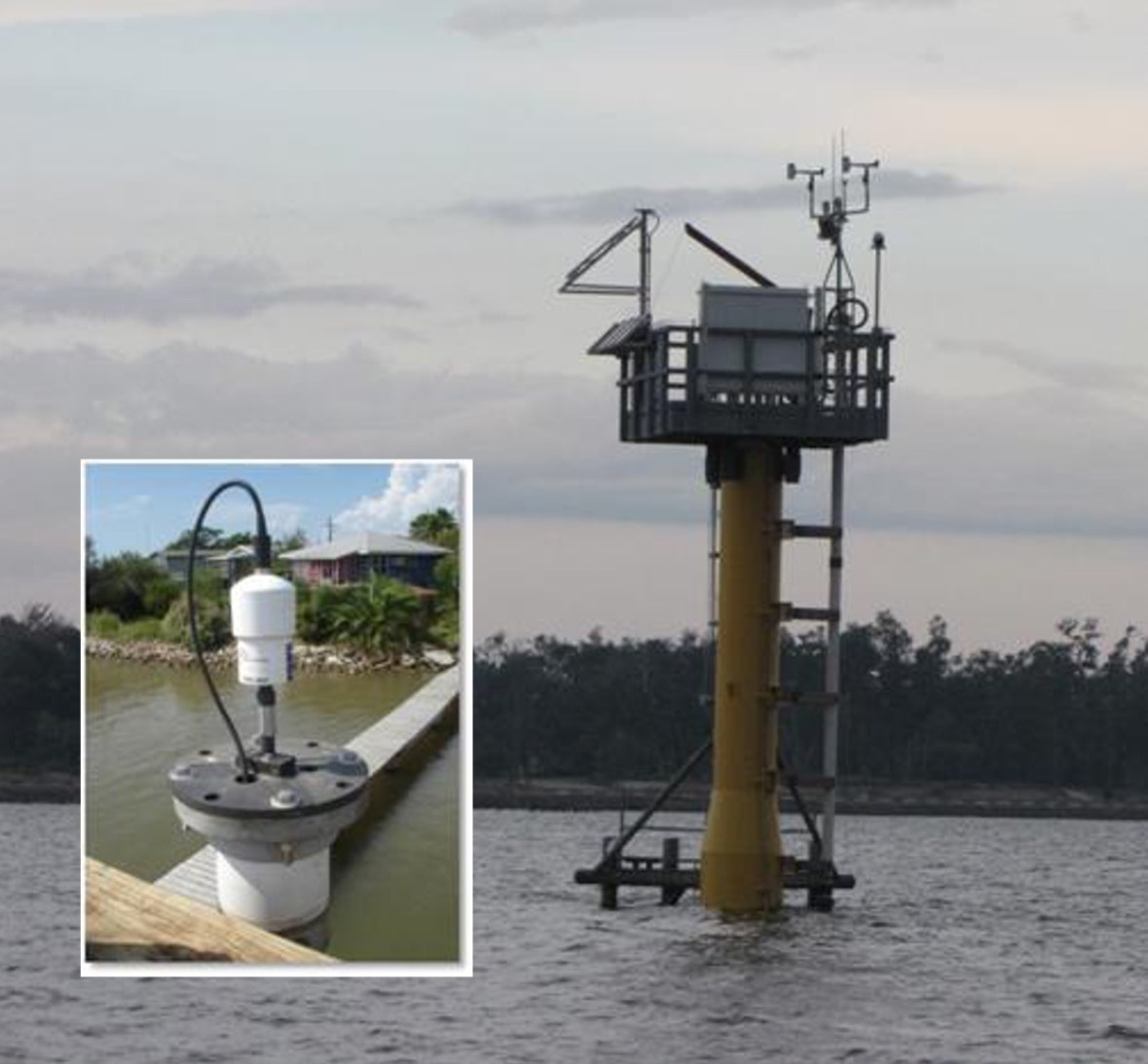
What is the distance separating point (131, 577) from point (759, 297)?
44.0 m

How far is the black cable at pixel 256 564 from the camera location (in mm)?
13281

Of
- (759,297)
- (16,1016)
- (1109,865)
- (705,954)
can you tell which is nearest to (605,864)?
(705,954)

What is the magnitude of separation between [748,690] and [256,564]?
43.1m

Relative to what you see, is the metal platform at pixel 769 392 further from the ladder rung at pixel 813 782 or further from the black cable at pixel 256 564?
the black cable at pixel 256 564

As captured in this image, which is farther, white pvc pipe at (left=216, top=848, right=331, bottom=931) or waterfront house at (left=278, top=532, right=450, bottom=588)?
white pvc pipe at (left=216, top=848, right=331, bottom=931)

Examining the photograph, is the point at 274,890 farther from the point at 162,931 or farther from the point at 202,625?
the point at 202,625

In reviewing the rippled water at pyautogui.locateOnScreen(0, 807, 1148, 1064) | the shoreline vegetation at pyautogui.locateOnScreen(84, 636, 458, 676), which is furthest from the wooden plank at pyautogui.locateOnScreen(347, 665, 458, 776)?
the rippled water at pyautogui.locateOnScreen(0, 807, 1148, 1064)

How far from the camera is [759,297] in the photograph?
5700cm

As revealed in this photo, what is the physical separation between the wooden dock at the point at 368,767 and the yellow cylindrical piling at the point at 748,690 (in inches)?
1661

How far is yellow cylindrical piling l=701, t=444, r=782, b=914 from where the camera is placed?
56.0 m

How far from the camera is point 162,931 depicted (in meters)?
13.5

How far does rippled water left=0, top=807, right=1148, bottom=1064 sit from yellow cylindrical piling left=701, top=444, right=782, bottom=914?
102cm

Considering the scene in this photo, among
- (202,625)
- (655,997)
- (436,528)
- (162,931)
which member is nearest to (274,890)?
(162,931)

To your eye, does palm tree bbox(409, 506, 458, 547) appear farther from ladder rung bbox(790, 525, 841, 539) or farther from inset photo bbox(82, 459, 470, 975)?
ladder rung bbox(790, 525, 841, 539)
